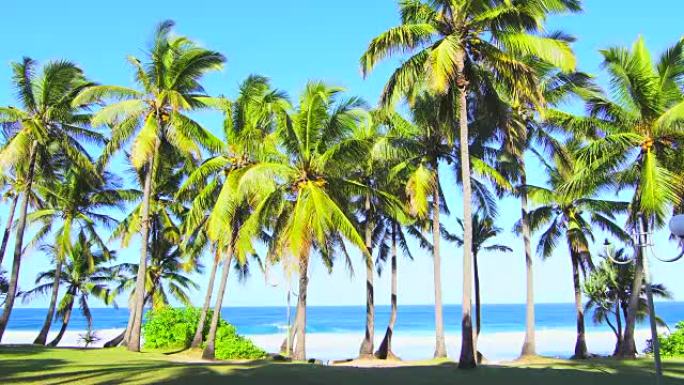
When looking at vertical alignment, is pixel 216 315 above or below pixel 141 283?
below

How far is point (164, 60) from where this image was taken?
68.7 ft

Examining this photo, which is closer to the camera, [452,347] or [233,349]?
[233,349]

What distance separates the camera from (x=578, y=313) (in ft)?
81.6

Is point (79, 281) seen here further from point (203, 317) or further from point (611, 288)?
point (611, 288)

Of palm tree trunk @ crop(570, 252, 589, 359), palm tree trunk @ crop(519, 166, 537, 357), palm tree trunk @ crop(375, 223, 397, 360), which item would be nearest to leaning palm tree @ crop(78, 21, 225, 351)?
palm tree trunk @ crop(375, 223, 397, 360)

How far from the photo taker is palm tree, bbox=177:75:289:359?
19859 mm

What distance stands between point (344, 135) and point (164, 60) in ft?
25.2

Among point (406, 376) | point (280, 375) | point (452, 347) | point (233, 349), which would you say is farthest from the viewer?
point (452, 347)

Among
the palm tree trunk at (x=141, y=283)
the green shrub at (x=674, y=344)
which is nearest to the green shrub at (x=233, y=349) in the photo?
the palm tree trunk at (x=141, y=283)

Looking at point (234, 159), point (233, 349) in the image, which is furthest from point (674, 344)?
point (234, 159)

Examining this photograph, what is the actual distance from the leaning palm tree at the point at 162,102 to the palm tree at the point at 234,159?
81 cm

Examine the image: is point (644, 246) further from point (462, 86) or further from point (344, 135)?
point (344, 135)

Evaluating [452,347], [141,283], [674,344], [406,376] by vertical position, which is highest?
[141,283]

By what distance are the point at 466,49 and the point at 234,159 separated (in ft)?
33.7
